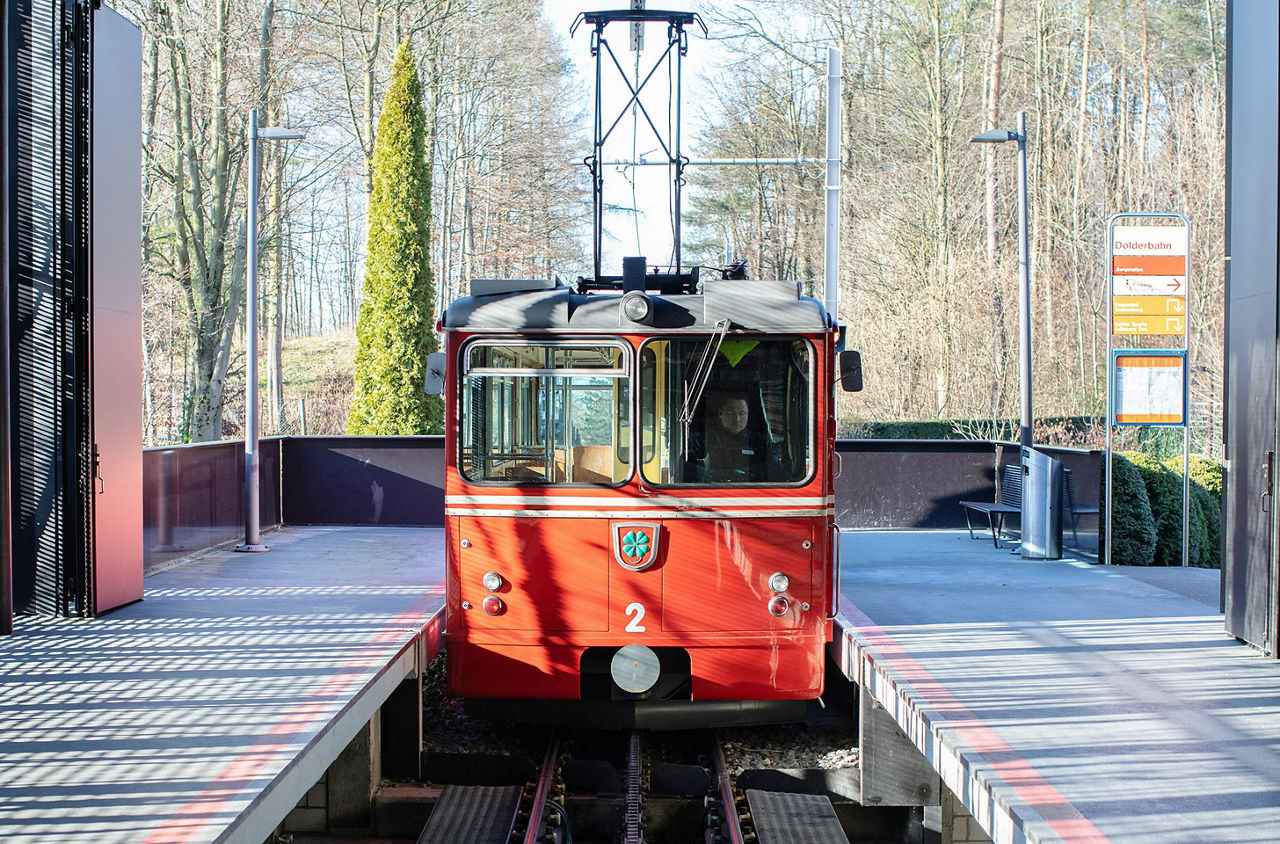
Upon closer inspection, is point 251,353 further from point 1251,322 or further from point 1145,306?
point 1251,322

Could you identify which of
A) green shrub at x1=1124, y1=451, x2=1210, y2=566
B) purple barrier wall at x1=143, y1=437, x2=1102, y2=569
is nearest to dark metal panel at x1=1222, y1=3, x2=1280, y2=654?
green shrub at x1=1124, y1=451, x2=1210, y2=566

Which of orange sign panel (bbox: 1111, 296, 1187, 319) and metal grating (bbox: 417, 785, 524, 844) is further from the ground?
orange sign panel (bbox: 1111, 296, 1187, 319)

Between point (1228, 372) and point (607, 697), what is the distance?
16.8ft

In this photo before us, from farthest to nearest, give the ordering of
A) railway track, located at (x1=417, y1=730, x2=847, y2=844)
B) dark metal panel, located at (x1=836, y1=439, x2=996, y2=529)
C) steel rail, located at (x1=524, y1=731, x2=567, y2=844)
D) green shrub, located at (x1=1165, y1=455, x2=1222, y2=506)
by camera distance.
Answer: dark metal panel, located at (x1=836, y1=439, x2=996, y2=529), green shrub, located at (x1=1165, y1=455, x2=1222, y2=506), railway track, located at (x1=417, y1=730, x2=847, y2=844), steel rail, located at (x1=524, y1=731, x2=567, y2=844)

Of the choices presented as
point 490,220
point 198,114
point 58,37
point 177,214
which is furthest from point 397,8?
point 58,37

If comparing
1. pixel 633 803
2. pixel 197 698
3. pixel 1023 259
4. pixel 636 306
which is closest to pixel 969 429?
pixel 1023 259

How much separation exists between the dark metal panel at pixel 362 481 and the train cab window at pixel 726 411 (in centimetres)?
915

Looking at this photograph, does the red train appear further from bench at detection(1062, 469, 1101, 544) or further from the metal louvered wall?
bench at detection(1062, 469, 1101, 544)

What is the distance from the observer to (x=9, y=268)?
834 cm

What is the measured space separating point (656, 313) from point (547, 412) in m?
0.92

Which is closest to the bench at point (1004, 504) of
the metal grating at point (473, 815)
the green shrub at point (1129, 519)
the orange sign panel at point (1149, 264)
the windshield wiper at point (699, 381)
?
the green shrub at point (1129, 519)

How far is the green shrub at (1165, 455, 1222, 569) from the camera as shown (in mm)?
14664

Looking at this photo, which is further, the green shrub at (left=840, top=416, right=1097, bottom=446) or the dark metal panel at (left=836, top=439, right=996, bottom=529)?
the green shrub at (left=840, top=416, right=1097, bottom=446)

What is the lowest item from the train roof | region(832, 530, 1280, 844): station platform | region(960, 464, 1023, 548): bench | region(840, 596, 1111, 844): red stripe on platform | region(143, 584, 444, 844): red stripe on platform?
region(832, 530, 1280, 844): station platform
